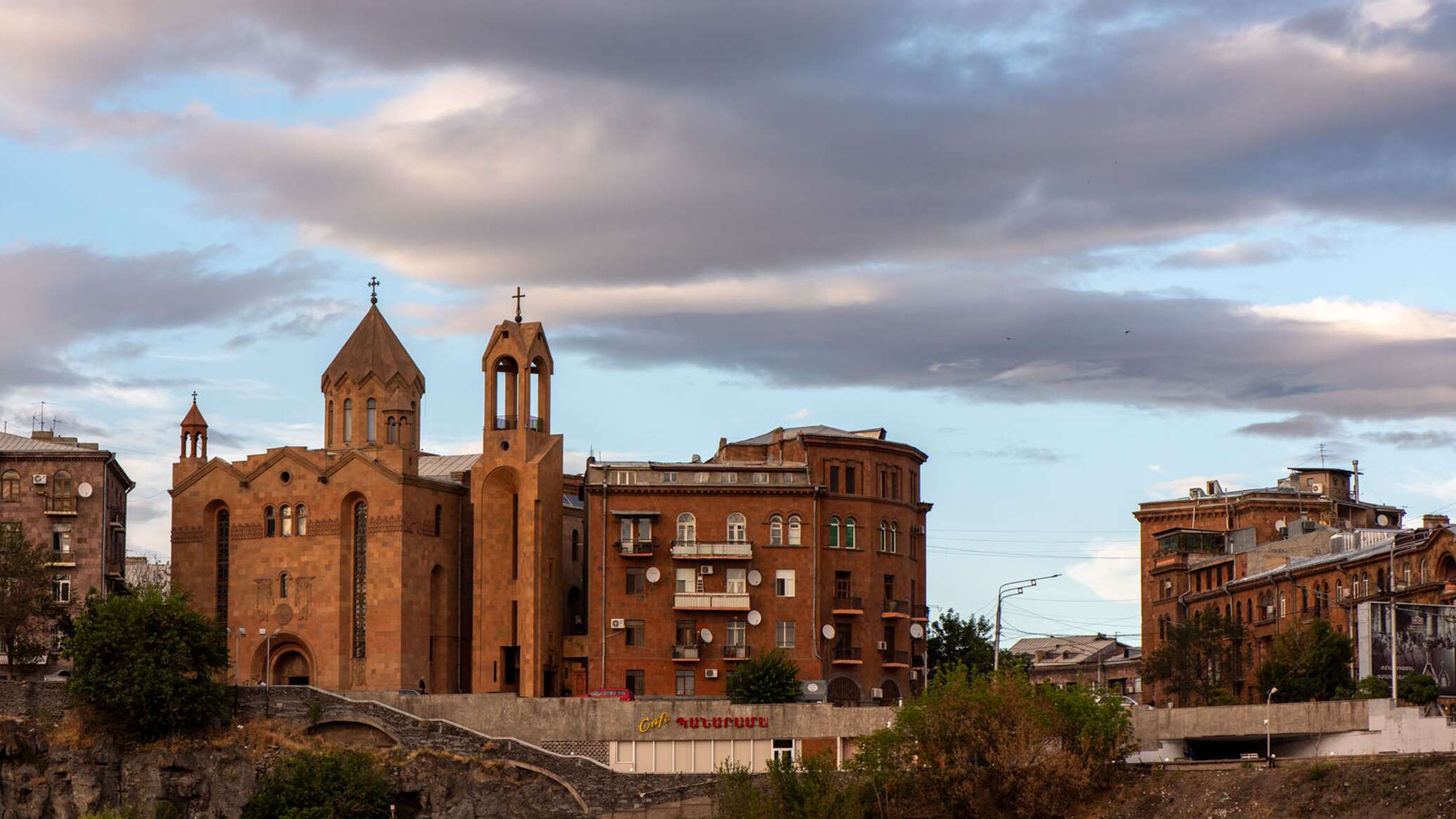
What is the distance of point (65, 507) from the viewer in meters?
114

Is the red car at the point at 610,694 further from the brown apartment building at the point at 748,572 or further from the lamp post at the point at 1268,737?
the lamp post at the point at 1268,737

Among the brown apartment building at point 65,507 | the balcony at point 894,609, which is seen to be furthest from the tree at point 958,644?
the brown apartment building at point 65,507

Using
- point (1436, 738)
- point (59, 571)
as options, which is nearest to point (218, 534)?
point (59, 571)

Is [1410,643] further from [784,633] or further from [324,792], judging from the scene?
[324,792]

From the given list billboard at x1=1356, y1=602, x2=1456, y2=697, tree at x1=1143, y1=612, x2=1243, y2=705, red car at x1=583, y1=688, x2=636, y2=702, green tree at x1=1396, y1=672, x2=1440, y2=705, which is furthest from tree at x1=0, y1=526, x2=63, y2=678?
green tree at x1=1396, y1=672, x2=1440, y2=705

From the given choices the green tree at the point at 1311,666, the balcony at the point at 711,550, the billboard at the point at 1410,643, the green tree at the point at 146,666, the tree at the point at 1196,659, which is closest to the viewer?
the billboard at the point at 1410,643

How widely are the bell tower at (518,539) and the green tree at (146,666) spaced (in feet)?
49.1

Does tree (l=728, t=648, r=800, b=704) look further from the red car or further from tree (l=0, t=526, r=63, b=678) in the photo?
tree (l=0, t=526, r=63, b=678)

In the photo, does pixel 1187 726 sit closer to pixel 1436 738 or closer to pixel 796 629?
pixel 1436 738

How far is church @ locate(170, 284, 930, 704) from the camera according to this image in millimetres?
110125

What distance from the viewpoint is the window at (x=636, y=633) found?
363 ft

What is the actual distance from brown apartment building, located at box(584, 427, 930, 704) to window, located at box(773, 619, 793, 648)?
0.16 ft

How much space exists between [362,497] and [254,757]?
1793 centimetres

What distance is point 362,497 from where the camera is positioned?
11225 centimetres
